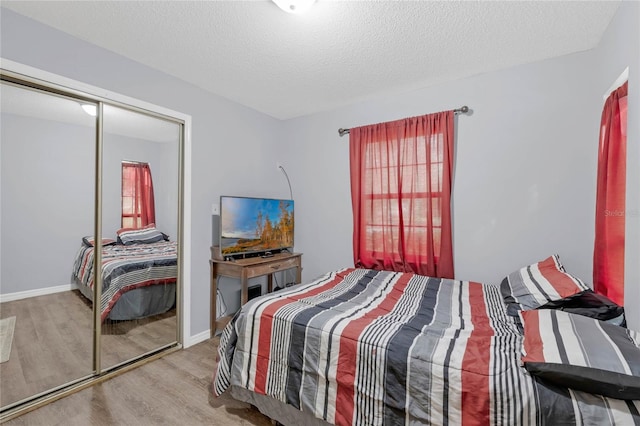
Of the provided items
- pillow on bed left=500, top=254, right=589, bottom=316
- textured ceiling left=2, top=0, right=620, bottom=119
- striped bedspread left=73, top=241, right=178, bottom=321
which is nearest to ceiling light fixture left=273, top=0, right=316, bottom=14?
textured ceiling left=2, top=0, right=620, bottom=119

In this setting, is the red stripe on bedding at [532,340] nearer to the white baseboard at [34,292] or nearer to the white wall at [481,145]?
the white wall at [481,145]

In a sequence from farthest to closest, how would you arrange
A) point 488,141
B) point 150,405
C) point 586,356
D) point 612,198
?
point 488,141 < point 150,405 < point 612,198 < point 586,356

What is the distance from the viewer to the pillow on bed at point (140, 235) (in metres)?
2.34

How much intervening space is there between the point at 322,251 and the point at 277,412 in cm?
202

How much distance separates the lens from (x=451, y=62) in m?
2.37

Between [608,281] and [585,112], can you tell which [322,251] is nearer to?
[608,281]

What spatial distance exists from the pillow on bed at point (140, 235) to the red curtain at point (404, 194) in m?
1.95

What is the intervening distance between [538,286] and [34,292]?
3397 mm

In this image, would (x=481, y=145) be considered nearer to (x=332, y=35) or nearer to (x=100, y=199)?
(x=332, y=35)

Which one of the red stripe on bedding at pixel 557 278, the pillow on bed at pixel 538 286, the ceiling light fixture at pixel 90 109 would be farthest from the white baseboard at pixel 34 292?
the red stripe on bedding at pixel 557 278

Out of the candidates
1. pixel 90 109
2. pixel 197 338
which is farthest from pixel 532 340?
pixel 90 109

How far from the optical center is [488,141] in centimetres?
258

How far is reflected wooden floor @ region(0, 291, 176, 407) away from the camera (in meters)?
1.87

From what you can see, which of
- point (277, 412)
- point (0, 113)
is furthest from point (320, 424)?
point (0, 113)
